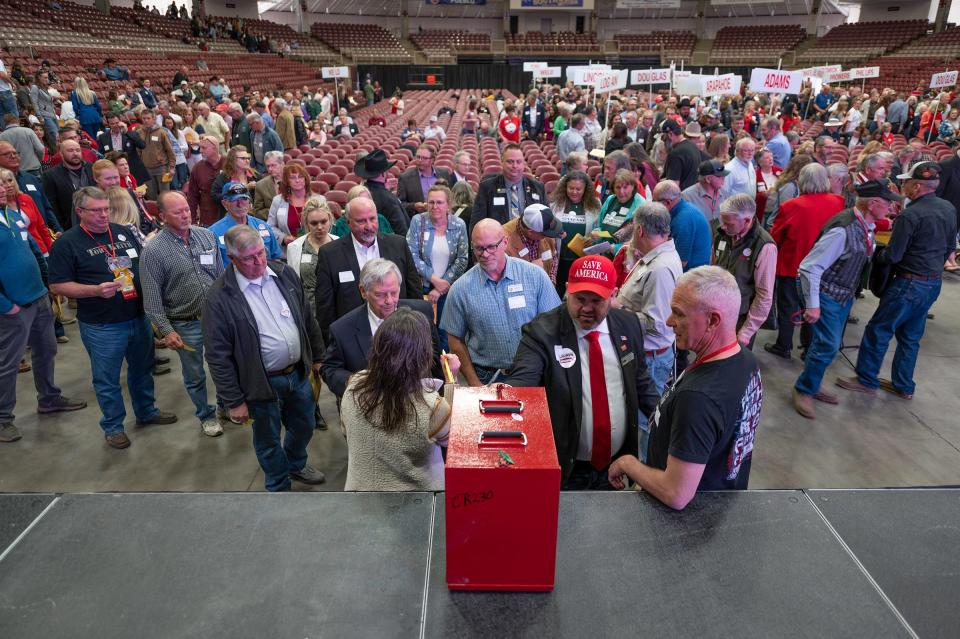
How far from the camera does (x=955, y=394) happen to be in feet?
14.6

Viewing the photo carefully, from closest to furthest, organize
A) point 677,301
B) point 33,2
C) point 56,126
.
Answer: point 677,301
point 56,126
point 33,2

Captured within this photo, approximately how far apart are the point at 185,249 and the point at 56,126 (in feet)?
26.8

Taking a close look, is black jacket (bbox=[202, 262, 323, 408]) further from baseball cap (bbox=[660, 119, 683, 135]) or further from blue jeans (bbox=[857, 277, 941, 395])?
baseball cap (bbox=[660, 119, 683, 135])

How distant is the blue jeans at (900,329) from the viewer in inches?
160

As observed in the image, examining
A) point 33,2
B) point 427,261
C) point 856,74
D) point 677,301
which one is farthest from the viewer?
point 33,2

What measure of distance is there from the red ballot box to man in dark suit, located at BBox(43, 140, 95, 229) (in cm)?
582

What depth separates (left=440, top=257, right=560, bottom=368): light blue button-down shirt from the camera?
3.00 m

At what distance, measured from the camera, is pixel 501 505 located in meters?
1.21

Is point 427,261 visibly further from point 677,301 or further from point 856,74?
point 856,74

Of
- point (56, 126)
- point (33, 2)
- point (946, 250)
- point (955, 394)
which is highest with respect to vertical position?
point (33, 2)

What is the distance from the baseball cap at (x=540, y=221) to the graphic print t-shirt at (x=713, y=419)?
7.21 ft

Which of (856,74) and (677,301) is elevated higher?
(856,74)

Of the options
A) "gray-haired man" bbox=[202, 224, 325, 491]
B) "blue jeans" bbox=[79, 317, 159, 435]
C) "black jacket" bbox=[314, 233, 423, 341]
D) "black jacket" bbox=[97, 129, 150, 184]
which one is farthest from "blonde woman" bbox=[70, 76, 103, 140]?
"gray-haired man" bbox=[202, 224, 325, 491]

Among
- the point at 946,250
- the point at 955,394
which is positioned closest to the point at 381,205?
the point at 946,250
